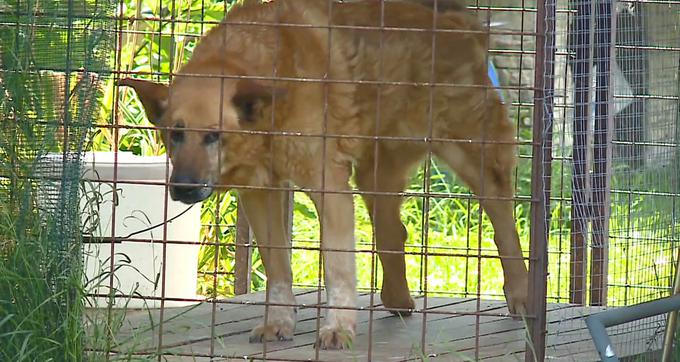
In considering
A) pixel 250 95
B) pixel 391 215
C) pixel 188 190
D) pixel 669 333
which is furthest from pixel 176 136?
pixel 669 333

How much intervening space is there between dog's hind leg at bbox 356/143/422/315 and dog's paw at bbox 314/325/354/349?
934 mm

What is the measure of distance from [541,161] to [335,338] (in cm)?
110

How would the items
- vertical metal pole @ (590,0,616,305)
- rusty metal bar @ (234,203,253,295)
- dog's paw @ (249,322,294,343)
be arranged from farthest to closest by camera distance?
1. rusty metal bar @ (234,203,253,295)
2. dog's paw @ (249,322,294,343)
3. vertical metal pole @ (590,0,616,305)

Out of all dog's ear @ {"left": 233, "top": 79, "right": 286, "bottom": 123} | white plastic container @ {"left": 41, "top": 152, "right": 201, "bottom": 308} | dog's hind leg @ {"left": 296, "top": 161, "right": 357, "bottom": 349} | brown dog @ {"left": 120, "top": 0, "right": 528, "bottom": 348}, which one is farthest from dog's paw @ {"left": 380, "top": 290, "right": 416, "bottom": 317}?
dog's ear @ {"left": 233, "top": 79, "right": 286, "bottom": 123}

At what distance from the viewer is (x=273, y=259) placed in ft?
16.4

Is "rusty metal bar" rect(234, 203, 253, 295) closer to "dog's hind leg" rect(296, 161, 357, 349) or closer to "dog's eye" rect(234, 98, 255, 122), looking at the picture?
"dog's hind leg" rect(296, 161, 357, 349)

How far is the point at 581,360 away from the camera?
4.59 meters

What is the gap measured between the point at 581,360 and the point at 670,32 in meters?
1.32

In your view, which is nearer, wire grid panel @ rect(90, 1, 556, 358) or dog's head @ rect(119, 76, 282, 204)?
dog's head @ rect(119, 76, 282, 204)

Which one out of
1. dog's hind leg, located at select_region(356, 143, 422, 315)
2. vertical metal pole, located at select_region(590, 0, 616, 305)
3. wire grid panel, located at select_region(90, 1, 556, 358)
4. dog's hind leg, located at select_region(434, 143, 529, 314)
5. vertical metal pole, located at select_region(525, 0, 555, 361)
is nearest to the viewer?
vertical metal pole, located at select_region(525, 0, 555, 361)

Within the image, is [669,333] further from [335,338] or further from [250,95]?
[250,95]

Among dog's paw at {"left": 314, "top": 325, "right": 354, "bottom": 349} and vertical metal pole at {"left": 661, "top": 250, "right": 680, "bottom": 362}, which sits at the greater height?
vertical metal pole at {"left": 661, "top": 250, "right": 680, "bottom": 362}

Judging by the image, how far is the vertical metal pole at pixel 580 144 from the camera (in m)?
4.49

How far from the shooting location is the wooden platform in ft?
14.7
